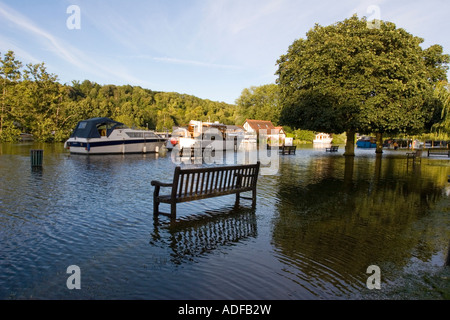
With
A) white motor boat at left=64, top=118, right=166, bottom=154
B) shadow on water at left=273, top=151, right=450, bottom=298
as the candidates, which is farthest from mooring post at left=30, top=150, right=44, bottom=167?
shadow on water at left=273, top=151, right=450, bottom=298

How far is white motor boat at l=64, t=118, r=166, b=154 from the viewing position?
2970 centimetres

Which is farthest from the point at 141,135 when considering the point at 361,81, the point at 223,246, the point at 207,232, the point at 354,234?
the point at 354,234

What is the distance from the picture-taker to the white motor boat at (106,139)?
29.7 m

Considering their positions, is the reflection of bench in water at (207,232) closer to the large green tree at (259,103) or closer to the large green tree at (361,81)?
the large green tree at (361,81)

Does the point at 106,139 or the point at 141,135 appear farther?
the point at 141,135

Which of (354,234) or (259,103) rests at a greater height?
(259,103)

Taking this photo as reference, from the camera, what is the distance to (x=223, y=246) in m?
6.26

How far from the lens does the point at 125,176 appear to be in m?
16.0

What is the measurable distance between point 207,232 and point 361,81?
2522cm

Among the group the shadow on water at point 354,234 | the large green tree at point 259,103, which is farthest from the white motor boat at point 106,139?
the large green tree at point 259,103

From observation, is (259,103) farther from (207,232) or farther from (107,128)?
(207,232)

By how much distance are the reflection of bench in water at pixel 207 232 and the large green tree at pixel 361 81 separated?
22.0 metres
